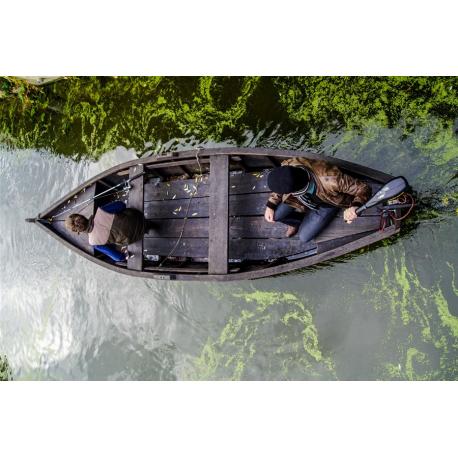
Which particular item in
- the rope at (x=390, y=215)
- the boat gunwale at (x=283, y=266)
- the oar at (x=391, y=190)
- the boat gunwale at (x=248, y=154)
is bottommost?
the boat gunwale at (x=283, y=266)

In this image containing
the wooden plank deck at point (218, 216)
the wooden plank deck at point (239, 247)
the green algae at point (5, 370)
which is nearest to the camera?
the wooden plank deck at point (218, 216)

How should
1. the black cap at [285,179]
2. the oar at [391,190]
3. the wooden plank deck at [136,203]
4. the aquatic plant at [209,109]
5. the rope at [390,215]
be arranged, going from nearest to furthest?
the oar at [391,190], the black cap at [285,179], the rope at [390,215], the aquatic plant at [209,109], the wooden plank deck at [136,203]

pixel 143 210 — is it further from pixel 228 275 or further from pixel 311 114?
pixel 311 114

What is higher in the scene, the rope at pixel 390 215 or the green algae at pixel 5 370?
the rope at pixel 390 215

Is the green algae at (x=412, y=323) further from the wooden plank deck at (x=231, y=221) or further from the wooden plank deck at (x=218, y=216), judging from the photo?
the wooden plank deck at (x=218, y=216)

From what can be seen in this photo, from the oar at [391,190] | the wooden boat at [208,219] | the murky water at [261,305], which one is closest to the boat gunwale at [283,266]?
the wooden boat at [208,219]

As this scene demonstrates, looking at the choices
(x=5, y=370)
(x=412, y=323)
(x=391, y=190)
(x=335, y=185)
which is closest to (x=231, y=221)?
(x=335, y=185)
